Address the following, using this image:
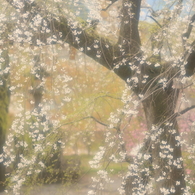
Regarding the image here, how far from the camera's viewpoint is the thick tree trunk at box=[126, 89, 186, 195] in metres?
3.75

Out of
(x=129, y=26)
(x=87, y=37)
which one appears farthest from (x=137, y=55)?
(x=87, y=37)

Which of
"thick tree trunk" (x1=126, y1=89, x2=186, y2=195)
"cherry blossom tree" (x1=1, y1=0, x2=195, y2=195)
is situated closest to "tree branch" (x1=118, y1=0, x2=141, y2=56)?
"cherry blossom tree" (x1=1, y1=0, x2=195, y2=195)

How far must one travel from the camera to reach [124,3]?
4.08 meters

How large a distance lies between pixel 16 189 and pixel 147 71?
2.99m

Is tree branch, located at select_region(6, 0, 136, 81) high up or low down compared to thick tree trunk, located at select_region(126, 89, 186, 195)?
up

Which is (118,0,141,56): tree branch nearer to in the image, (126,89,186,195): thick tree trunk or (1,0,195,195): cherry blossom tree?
(1,0,195,195): cherry blossom tree

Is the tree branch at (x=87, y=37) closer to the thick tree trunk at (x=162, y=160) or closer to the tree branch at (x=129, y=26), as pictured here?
the tree branch at (x=129, y=26)

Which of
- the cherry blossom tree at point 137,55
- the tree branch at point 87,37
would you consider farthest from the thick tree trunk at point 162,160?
the tree branch at point 87,37

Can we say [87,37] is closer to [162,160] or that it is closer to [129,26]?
[129,26]

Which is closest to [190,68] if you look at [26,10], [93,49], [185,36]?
[185,36]

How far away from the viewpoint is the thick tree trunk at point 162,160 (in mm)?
3746

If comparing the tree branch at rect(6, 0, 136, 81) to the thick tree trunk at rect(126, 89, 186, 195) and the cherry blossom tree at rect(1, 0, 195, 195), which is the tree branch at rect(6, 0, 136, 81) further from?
the thick tree trunk at rect(126, 89, 186, 195)

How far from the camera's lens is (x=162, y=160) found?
12.4 feet

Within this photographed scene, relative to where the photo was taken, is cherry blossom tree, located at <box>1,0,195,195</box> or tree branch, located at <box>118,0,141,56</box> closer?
cherry blossom tree, located at <box>1,0,195,195</box>
